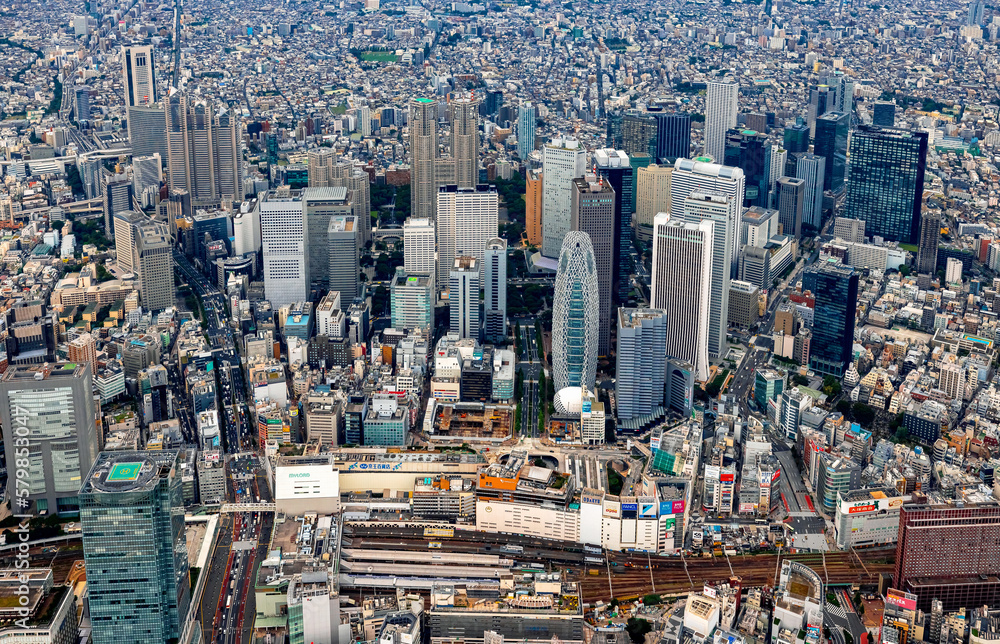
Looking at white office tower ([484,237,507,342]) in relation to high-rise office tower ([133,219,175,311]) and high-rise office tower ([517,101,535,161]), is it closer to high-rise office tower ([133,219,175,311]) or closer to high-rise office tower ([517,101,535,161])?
high-rise office tower ([133,219,175,311])

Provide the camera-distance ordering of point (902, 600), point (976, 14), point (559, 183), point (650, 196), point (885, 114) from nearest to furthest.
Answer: point (902, 600), point (559, 183), point (650, 196), point (885, 114), point (976, 14)

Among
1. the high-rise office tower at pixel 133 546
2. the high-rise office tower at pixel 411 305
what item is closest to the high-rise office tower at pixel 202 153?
the high-rise office tower at pixel 411 305

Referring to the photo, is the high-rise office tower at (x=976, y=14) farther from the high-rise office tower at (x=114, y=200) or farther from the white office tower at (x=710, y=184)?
the high-rise office tower at (x=114, y=200)

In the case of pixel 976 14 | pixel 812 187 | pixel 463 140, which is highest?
pixel 976 14

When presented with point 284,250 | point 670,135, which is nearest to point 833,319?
point 284,250

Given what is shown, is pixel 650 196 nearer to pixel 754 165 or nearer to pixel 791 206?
pixel 791 206

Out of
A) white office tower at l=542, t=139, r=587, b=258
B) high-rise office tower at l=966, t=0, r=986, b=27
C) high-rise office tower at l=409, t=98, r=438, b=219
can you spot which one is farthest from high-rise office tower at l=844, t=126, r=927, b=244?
high-rise office tower at l=966, t=0, r=986, b=27

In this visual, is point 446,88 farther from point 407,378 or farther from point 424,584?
point 424,584
